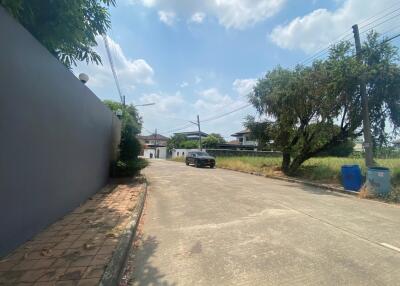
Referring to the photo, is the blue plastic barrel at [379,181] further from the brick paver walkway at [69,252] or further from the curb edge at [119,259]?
the curb edge at [119,259]

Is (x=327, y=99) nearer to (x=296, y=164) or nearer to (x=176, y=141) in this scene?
(x=296, y=164)

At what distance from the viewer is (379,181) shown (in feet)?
36.3

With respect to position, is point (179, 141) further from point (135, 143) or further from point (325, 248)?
point (325, 248)

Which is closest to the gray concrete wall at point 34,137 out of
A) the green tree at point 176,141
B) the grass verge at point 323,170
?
the grass verge at point 323,170

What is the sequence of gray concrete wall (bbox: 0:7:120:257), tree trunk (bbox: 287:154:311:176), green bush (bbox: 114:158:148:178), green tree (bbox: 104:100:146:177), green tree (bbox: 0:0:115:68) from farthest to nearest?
tree trunk (bbox: 287:154:311:176), green tree (bbox: 104:100:146:177), green bush (bbox: 114:158:148:178), green tree (bbox: 0:0:115:68), gray concrete wall (bbox: 0:7:120:257)

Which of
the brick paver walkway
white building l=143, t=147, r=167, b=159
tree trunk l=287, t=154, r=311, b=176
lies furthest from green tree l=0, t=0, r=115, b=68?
white building l=143, t=147, r=167, b=159

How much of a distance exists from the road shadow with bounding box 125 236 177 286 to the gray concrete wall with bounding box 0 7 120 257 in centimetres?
183

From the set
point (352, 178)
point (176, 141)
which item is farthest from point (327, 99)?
point (176, 141)

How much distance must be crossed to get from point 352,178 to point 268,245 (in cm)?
919

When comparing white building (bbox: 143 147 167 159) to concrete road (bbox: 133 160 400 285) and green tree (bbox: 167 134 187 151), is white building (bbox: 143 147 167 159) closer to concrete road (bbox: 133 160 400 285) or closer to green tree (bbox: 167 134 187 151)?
green tree (bbox: 167 134 187 151)

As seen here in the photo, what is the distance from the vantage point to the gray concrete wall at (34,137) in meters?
4.19

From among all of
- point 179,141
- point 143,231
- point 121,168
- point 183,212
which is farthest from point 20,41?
point 179,141

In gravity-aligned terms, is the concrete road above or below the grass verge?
below

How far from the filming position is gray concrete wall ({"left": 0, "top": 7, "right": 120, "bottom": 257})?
13.8ft
